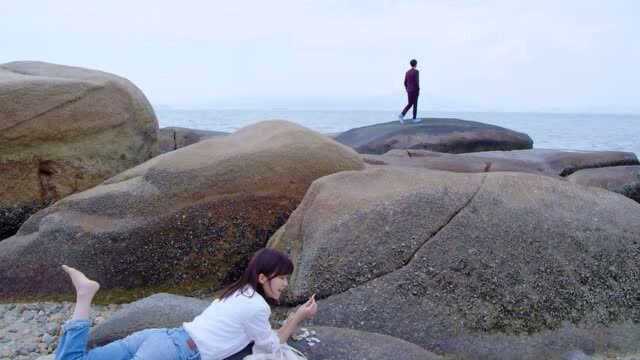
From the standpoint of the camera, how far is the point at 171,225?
682 centimetres

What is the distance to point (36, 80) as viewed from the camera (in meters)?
8.26

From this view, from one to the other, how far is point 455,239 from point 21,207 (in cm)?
491

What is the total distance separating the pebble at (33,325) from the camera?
5.66 metres

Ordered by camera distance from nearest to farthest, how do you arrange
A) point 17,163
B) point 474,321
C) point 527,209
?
point 474,321
point 527,209
point 17,163

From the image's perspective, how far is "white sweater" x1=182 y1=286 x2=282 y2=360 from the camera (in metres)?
4.20

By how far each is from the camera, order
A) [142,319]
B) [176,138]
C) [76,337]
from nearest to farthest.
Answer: [76,337], [142,319], [176,138]

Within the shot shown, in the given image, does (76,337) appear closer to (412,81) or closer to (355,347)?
(355,347)

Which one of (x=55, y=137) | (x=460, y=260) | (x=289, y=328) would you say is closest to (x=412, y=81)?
(x=55, y=137)

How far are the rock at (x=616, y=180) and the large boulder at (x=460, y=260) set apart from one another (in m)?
4.50

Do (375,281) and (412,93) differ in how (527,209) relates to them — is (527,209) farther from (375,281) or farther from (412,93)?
(412,93)

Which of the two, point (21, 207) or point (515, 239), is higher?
point (515, 239)

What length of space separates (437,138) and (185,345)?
11.6 meters

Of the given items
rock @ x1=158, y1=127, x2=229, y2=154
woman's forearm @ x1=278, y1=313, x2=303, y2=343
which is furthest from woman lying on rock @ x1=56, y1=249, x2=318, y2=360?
rock @ x1=158, y1=127, x2=229, y2=154

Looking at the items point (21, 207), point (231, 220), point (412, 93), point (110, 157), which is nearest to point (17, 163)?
point (21, 207)
